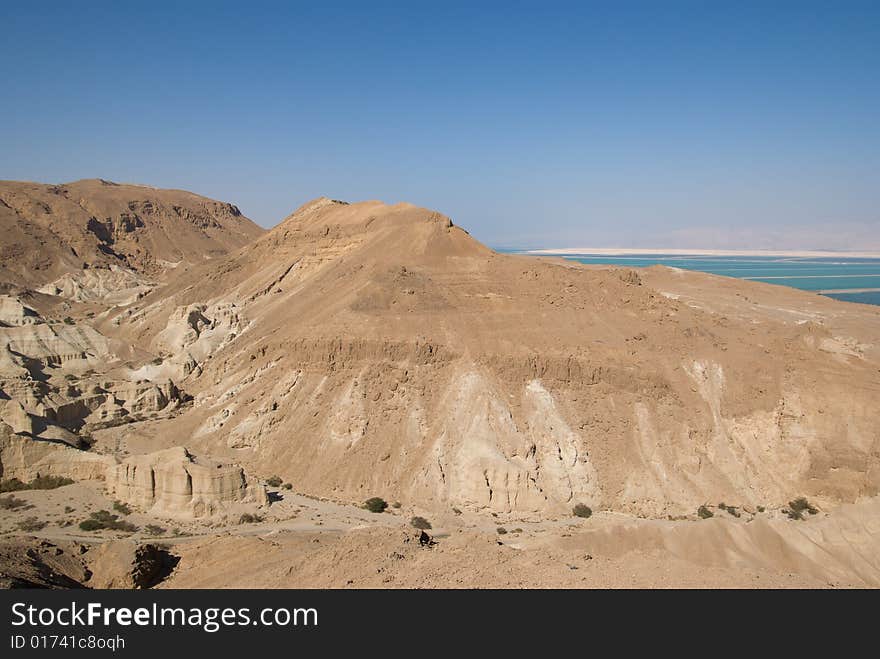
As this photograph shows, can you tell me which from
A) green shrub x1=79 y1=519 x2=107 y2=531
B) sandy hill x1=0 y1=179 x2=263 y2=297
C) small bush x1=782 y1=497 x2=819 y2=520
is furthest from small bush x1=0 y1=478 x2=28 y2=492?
sandy hill x1=0 y1=179 x2=263 y2=297

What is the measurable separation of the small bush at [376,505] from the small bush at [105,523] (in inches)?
412

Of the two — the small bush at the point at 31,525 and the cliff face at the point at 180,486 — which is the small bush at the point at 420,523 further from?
the small bush at the point at 31,525

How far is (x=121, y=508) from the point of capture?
95.6 ft

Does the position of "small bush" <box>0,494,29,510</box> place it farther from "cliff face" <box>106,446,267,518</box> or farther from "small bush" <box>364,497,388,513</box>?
"small bush" <box>364,497,388,513</box>

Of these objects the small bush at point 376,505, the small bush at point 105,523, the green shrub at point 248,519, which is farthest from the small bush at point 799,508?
the small bush at point 105,523

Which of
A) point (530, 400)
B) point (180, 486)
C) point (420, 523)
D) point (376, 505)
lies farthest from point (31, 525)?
point (530, 400)

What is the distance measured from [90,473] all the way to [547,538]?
2250 centimetres

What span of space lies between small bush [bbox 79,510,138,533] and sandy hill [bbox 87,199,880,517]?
329 inches

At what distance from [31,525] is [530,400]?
24.7m

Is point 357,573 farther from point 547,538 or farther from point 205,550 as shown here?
point 547,538

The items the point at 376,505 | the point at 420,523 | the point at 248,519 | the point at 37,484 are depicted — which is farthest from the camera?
the point at 376,505

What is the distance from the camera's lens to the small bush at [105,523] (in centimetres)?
2716

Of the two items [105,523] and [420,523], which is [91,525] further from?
[420,523]

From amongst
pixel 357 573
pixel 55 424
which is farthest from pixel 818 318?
pixel 55 424
